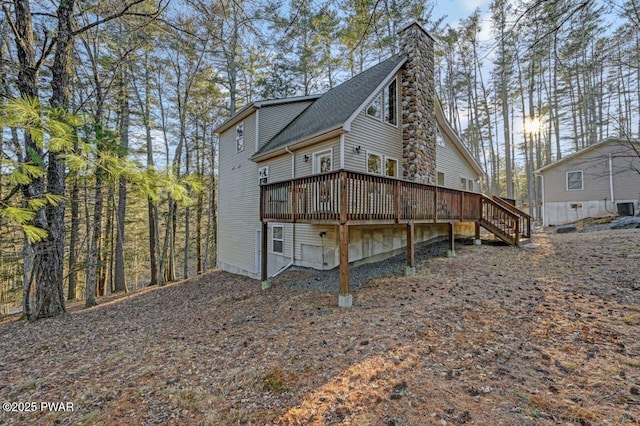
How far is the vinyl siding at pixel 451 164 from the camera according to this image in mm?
12484

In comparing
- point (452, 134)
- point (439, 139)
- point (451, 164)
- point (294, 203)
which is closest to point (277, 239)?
point (294, 203)

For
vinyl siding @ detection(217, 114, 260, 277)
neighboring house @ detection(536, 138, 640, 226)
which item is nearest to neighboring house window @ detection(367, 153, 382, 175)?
vinyl siding @ detection(217, 114, 260, 277)

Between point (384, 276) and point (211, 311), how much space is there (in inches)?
183

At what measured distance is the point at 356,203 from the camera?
5766 millimetres

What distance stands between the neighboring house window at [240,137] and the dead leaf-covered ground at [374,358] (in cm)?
831

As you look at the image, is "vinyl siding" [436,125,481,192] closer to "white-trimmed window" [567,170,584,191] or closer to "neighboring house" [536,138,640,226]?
"neighboring house" [536,138,640,226]

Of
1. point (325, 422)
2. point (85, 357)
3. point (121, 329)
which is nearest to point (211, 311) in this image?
point (121, 329)

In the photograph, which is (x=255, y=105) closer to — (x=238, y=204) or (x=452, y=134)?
(x=238, y=204)

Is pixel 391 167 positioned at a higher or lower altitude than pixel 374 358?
higher

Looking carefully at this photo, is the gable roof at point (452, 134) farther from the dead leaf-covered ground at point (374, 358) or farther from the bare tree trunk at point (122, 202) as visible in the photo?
the bare tree trunk at point (122, 202)

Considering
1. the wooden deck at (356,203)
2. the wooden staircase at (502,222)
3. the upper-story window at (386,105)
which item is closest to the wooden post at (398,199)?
the wooden deck at (356,203)

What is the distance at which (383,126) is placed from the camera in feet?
31.5

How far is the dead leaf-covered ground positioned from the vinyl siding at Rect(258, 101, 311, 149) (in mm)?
7508

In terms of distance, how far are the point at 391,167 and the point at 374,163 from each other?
3.22 ft
